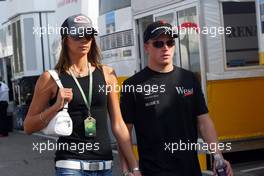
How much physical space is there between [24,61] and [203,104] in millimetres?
14432

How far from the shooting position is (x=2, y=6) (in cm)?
2188

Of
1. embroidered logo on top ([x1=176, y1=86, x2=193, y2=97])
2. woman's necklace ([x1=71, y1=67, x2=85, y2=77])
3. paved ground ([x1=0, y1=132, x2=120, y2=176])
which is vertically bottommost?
paved ground ([x1=0, y1=132, x2=120, y2=176])

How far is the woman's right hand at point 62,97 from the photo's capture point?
11.5 ft

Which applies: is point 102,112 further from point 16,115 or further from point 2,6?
point 2,6

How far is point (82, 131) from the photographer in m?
3.62

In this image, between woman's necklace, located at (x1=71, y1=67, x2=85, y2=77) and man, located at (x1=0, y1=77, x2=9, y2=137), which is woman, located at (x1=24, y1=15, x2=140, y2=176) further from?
man, located at (x1=0, y1=77, x2=9, y2=137)

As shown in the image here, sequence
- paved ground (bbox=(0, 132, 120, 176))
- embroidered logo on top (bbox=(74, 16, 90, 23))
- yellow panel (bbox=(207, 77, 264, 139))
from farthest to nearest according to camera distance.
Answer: paved ground (bbox=(0, 132, 120, 176))
yellow panel (bbox=(207, 77, 264, 139))
embroidered logo on top (bbox=(74, 16, 90, 23))

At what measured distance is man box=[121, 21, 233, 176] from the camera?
3.61 metres

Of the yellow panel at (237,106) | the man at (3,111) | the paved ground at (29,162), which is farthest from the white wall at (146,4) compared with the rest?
the man at (3,111)

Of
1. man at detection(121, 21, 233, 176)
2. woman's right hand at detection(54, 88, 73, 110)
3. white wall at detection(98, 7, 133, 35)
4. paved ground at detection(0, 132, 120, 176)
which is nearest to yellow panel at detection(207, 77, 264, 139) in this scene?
paved ground at detection(0, 132, 120, 176)

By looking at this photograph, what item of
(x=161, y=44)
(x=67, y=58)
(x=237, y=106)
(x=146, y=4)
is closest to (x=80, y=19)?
(x=67, y=58)

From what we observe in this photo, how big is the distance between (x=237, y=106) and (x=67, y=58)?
16.0 ft

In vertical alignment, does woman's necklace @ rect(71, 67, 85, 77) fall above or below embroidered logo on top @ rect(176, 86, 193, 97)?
above

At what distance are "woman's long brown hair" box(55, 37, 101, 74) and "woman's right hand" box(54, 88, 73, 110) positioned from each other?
227 mm
